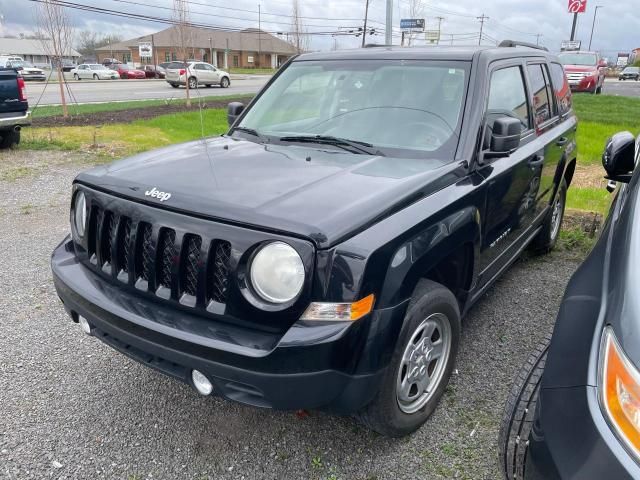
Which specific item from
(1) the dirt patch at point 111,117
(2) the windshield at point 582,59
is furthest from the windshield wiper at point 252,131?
(2) the windshield at point 582,59

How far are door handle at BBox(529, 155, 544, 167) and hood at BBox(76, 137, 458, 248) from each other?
116 cm

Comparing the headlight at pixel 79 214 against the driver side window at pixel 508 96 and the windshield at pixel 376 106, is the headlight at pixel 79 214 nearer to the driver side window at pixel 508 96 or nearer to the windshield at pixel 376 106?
the windshield at pixel 376 106

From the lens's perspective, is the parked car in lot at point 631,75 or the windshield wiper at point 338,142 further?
the parked car in lot at point 631,75

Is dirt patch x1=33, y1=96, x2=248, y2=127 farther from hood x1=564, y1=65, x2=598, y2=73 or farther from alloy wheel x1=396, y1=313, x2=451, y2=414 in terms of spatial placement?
hood x1=564, y1=65, x2=598, y2=73

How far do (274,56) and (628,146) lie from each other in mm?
83913

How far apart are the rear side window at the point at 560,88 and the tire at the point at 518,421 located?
3.21 metres

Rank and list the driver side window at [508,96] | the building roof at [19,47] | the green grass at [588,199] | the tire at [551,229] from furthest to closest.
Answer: the building roof at [19,47]
the green grass at [588,199]
the tire at [551,229]
the driver side window at [508,96]

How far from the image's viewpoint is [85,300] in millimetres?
2453

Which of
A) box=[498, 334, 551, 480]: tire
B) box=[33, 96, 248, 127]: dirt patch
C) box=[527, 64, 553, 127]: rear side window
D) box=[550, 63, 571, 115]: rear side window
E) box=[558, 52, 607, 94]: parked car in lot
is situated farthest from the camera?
box=[558, 52, 607, 94]: parked car in lot

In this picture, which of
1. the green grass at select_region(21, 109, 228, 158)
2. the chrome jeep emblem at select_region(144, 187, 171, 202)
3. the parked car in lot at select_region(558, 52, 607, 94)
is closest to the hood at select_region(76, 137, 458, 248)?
the chrome jeep emblem at select_region(144, 187, 171, 202)

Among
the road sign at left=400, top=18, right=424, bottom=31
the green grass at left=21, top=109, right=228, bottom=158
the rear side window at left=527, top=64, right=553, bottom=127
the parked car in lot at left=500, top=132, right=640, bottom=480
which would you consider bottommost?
the green grass at left=21, top=109, right=228, bottom=158

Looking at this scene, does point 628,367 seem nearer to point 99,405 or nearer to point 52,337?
point 99,405

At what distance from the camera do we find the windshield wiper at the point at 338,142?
2.98 m

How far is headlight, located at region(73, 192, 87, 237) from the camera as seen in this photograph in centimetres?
274
